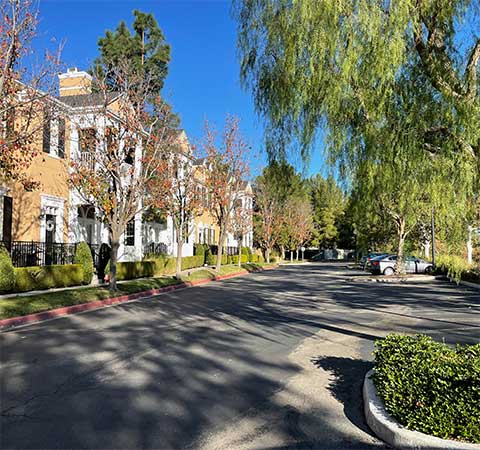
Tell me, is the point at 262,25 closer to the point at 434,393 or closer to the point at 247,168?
the point at 434,393

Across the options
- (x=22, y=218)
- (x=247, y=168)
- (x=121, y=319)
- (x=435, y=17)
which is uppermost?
(x=247, y=168)

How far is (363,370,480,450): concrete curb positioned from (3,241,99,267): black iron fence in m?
15.9

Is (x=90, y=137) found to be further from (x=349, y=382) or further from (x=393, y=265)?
(x=393, y=265)

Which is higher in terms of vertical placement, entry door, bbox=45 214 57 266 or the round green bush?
entry door, bbox=45 214 57 266

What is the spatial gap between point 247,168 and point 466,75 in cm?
2454

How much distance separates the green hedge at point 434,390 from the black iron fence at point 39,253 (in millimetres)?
16034

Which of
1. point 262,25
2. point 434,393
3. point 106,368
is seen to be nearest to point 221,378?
point 106,368

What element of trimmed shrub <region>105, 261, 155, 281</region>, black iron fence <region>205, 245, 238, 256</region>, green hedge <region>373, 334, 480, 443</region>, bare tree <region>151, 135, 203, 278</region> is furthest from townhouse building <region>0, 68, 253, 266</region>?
black iron fence <region>205, 245, 238, 256</region>

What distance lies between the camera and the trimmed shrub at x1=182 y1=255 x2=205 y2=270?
1220 inches

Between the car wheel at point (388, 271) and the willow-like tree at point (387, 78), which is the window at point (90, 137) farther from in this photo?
the car wheel at point (388, 271)

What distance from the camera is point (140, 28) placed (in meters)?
38.1

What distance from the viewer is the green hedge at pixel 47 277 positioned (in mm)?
15241

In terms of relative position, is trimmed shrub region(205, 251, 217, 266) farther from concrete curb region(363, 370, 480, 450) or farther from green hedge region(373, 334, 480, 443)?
concrete curb region(363, 370, 480, 450)

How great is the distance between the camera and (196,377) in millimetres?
6297
